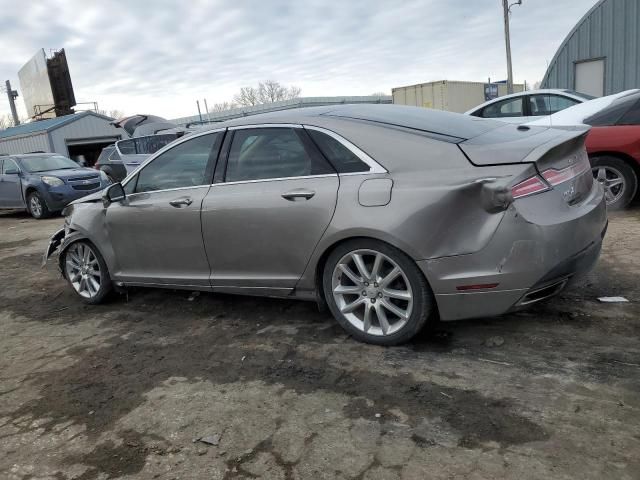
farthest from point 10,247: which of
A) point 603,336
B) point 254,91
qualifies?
point 254,91

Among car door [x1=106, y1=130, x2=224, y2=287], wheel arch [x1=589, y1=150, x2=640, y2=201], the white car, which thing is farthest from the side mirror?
the white car

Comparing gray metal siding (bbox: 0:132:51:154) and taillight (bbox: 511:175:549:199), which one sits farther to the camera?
gray metal siding (bbox: 0:132:51:154)

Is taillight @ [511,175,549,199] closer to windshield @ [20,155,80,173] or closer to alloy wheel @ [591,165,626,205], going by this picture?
alloy wheel @ [591,165,626,205]

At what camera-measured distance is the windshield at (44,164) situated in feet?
42.4

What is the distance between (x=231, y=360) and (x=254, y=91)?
79794mm

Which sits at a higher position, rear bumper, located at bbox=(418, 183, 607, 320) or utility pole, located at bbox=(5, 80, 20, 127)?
utility pole, located at bbox=(5, 80, 20, 127)

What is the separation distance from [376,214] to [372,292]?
510 millimetres

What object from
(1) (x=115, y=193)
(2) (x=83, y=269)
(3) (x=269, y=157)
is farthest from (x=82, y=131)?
(3) (x=269, y=157)

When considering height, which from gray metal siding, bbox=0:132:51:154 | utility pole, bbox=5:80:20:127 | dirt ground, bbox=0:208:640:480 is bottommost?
dirt ground, bbox=0:208:640:480

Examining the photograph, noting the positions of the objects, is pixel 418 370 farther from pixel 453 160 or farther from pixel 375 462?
pixel 453 160

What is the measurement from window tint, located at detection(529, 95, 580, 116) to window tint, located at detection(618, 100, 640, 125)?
3267mm

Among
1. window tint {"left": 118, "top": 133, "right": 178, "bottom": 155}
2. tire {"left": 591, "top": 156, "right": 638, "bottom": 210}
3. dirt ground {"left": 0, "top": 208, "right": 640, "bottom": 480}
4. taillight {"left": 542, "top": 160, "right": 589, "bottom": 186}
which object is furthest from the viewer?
window tint {"left": 118, "top": 133, "right": 178, "bottom": 155}

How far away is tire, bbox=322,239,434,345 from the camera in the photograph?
10.3 feet

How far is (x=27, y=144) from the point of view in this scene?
3031 centimetres
